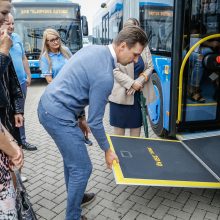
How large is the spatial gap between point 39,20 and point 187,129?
7.25 meters

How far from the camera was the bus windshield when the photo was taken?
9906mm

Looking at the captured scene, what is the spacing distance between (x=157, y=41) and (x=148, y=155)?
219cm

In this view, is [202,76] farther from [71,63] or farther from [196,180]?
[71,63]

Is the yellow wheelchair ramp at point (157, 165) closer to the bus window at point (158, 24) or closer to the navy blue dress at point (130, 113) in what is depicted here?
the navy blue dress at point (130, 113)

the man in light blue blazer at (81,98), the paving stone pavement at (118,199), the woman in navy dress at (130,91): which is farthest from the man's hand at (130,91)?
the man in light blue blazer at (81,98)

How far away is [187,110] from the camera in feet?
14.9

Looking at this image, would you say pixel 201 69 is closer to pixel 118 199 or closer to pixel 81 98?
pixel 118 199

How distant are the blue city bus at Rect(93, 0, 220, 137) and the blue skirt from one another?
723mm

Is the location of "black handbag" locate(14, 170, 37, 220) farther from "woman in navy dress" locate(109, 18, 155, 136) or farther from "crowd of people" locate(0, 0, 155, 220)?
"woman in navy dress" locate(109, 18, 155, 136)

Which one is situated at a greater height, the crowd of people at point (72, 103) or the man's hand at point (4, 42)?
the man's hand at point (4, 42)

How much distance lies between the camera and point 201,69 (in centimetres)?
450

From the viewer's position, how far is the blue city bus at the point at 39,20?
389 inches

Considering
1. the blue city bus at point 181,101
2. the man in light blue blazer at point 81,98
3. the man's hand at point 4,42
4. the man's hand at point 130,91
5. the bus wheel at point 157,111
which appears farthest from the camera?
the bus wheel at point 157,111

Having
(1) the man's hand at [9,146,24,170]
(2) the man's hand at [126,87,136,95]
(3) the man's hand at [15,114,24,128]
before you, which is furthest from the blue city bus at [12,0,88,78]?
(1) the man's hand at [9,146,24,170]
